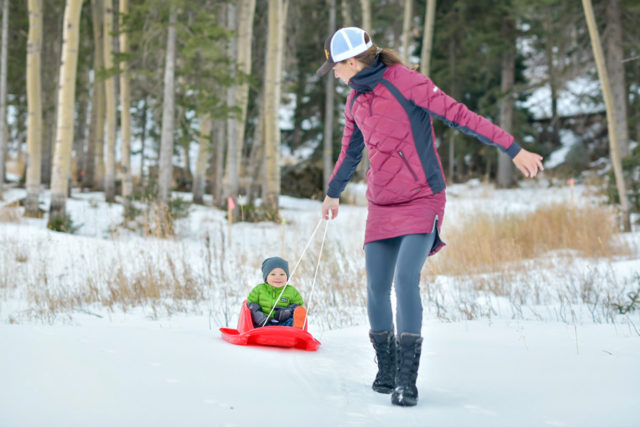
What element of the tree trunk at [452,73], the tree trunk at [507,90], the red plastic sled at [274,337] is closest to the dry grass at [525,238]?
the red plastic sled at [274,337]

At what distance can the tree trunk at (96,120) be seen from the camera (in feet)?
65.1

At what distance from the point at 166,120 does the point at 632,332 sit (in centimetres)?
1114

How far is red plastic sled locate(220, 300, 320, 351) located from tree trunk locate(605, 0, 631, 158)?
14048mm

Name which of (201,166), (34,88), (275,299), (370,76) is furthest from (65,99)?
(370,76)

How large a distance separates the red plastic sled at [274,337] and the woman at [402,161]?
0.90 meters

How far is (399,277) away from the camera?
2.93 m

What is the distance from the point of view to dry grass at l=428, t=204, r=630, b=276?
7.94 meters

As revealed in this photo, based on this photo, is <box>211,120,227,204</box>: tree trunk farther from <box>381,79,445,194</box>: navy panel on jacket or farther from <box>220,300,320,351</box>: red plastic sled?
<box>381,79,445,194</box>: navy panel on jacket

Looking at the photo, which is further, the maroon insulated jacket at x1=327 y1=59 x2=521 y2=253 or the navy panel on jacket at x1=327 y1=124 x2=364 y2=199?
the navy panel on jacket at x1=327 y1=124 x2=364 y2=199

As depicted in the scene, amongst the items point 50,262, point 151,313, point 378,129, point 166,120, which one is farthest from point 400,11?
point 378,129

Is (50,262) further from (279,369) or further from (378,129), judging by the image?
(378,129)

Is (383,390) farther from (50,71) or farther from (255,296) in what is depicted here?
(50,71)

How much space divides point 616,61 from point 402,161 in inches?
613

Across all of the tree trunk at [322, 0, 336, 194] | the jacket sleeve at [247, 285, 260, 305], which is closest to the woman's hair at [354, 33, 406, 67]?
the jacket sleeve at [247, 285, 260, 305]
